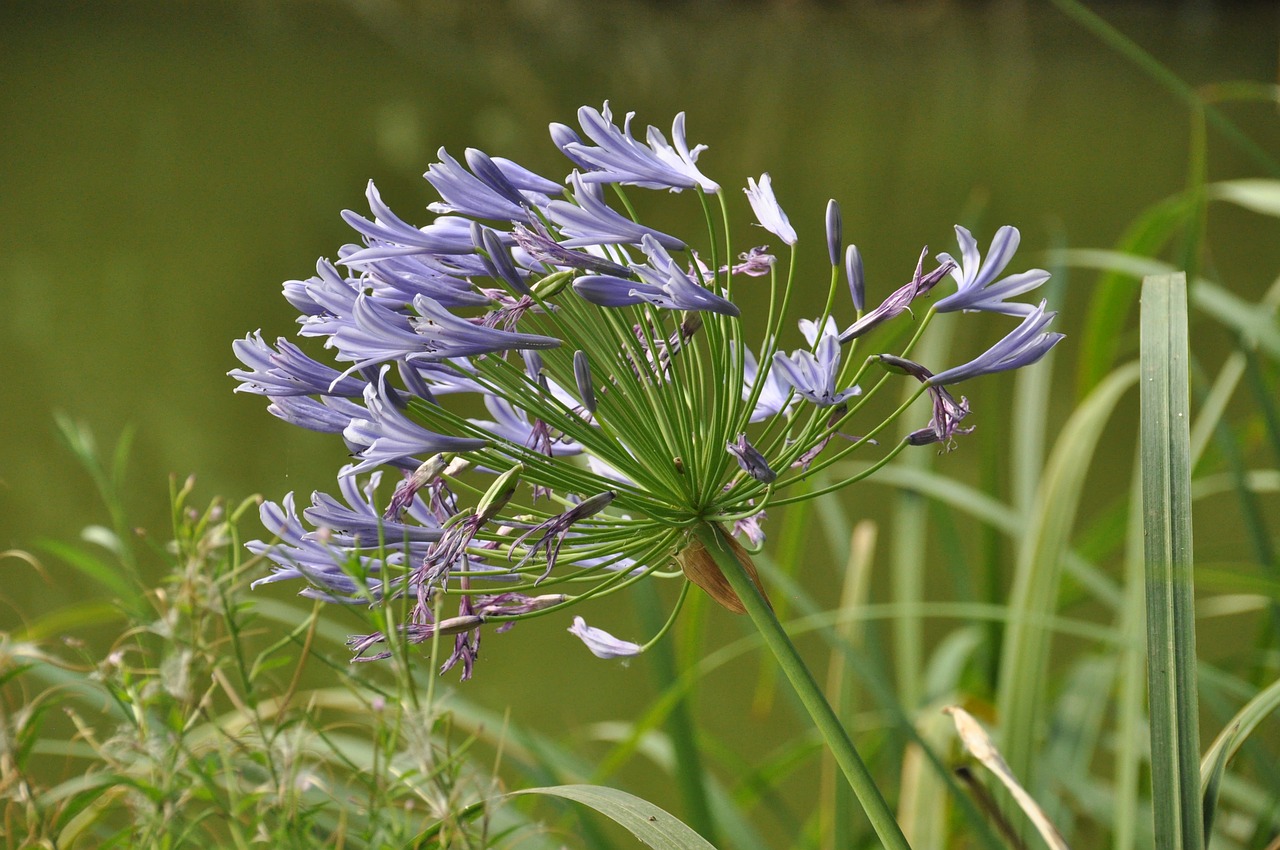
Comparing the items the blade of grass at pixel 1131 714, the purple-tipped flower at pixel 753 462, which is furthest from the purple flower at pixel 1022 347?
the blade of grass at pixel 1131 714

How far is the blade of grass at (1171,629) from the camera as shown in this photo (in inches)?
22.7

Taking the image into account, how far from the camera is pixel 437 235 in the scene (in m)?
0.61

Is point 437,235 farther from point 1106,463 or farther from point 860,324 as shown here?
point 1106,463

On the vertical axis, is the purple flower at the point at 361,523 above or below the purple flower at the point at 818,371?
below

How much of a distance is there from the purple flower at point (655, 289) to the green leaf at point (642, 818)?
24 cm

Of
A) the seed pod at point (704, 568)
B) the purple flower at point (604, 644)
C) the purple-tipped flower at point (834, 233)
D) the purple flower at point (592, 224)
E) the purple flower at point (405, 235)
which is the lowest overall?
the purple flower at point (604, 644)

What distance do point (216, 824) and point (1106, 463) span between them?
3399 millimetres

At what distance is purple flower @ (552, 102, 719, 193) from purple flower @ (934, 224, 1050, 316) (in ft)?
0.49

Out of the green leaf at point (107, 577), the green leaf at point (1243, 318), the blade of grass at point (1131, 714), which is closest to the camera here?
the green leaf at point (107, 577)

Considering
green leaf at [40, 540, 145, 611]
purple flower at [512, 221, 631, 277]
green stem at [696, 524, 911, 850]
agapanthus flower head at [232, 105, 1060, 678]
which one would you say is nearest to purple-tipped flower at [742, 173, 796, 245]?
agapanthus flower head at [232, 105, 1060, 678]

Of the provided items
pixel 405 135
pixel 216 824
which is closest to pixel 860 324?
pixel 216 824

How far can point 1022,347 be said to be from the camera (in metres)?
0.63

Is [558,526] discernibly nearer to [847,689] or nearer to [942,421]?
[942,421]

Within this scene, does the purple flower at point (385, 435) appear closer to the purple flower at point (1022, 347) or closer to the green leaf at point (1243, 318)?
the purple flower at point (1022, 347)
